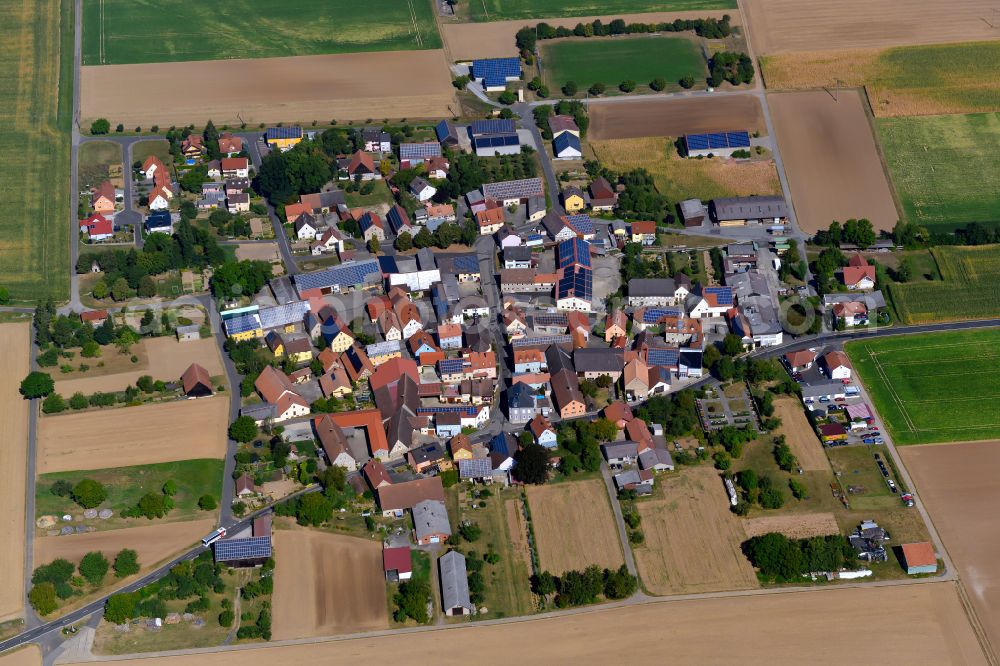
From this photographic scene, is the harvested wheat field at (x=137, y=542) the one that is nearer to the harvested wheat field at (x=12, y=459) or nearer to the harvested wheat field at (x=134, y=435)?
the harvested wheat field at (x=12, y=459)

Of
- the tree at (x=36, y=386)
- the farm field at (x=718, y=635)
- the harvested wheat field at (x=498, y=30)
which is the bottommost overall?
the farm field at (x=718, y=635)

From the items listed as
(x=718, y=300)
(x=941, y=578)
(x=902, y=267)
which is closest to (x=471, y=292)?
(x=718, y=300)

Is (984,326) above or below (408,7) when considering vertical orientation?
below

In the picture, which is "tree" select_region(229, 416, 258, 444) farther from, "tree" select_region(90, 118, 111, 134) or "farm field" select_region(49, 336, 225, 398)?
"tree" select_region(90, 118, 111, 134)

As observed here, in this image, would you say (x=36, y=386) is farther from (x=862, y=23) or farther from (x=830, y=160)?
(x=862, y=23)

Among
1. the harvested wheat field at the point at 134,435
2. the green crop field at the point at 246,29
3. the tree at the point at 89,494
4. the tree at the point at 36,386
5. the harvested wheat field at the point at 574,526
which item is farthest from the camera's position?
the green crop field at the point at 246,29

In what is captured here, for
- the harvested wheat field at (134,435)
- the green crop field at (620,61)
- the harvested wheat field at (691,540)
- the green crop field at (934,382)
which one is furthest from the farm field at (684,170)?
the harvested wheat field at (134,435)

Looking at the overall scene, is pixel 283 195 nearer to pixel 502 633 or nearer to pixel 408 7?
pixel 408 7
